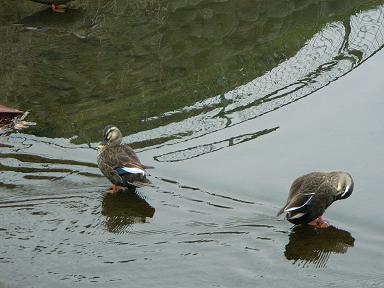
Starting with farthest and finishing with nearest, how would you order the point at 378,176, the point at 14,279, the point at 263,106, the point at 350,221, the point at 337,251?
the point at 263,106
the point at 378,176
the point at 350,221
the point at 337,251
the point at 14,279

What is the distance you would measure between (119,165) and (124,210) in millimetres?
392

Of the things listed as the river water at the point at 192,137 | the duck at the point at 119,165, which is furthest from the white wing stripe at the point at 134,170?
the river water at the point at 192,137

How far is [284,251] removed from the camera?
236 inches

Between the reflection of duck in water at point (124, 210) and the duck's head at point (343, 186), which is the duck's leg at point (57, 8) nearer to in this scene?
the reflection of duck in water at point (124, 210)

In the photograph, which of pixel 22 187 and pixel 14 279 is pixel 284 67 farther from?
pixel 14 279

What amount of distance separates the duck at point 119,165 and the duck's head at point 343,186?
1.55 meters

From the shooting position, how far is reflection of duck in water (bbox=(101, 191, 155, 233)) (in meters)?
6.52

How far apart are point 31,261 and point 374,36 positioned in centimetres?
571

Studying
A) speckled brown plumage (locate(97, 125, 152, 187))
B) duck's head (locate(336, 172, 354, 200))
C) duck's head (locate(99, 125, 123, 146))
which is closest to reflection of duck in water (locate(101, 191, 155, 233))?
speckled brown plumage (locate(97, 125, 152, 187))

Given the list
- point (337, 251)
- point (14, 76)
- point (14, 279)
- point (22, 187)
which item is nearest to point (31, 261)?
point (14, 279)

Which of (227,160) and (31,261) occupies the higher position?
(227,160)

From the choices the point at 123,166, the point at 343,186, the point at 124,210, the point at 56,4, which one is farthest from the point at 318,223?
Result: the point at 56,4

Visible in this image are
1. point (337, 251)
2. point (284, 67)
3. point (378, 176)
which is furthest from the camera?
point (284, 67)

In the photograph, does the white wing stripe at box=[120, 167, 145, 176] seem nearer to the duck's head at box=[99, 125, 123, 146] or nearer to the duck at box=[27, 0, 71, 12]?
the duck's head at box=[99, 125, 123, 146]
